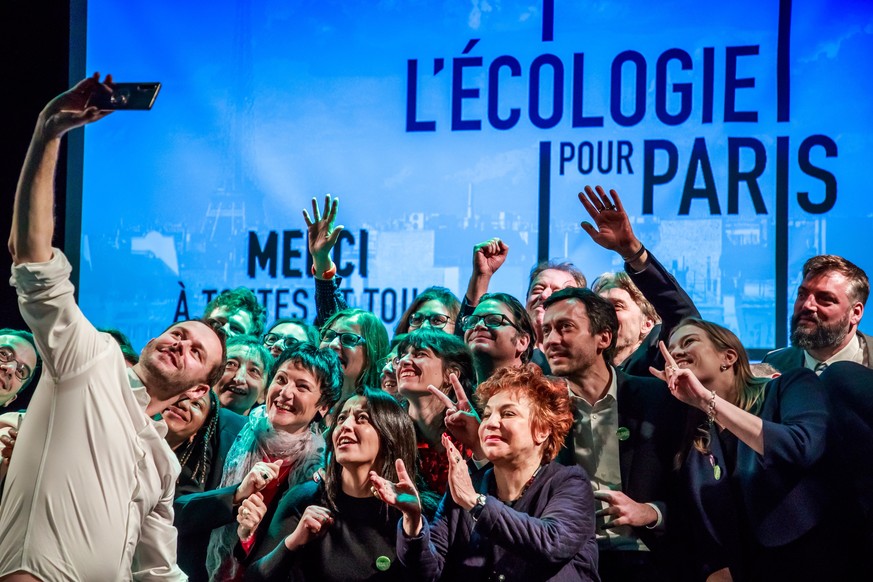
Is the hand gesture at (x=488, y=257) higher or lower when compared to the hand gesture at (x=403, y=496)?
higher

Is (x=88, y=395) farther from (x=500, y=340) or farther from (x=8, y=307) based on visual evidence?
(x=8, y=307)

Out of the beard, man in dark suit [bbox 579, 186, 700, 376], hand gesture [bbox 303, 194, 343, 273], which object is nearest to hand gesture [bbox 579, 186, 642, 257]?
man in dark suit [bbox 579, 186, 700, 376]

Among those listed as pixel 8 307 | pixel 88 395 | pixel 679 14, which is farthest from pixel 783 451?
pixel 8 307

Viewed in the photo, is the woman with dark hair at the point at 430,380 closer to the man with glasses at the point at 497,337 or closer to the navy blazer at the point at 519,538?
the man with glasses at the point at 497,337

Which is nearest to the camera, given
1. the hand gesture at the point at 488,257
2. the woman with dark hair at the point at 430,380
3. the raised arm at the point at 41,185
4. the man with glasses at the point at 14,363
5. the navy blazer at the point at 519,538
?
the raised arm at the point at 41,185

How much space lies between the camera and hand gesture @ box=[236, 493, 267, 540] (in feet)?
11.6

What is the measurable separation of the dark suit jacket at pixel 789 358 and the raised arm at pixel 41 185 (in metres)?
2.76

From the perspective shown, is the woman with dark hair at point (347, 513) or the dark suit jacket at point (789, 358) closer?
the woman with dark hair at point (347, 513)

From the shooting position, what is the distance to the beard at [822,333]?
4.01 meters

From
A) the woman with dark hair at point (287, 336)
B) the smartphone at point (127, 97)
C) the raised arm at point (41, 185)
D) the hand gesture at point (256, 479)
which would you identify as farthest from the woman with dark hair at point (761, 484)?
the raised arm at point (41, 185)

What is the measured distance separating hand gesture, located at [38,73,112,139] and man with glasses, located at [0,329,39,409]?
214 centimetres

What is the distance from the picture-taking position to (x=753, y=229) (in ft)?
18.7

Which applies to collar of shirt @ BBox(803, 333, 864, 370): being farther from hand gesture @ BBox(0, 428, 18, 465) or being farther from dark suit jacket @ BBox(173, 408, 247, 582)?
hand gesture @ BBox(0, 428, 18, 465)

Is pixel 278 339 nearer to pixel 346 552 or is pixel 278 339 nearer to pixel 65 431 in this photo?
pixel 346 552
